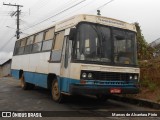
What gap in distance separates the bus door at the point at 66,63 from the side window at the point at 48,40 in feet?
5.93

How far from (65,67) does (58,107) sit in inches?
55.5

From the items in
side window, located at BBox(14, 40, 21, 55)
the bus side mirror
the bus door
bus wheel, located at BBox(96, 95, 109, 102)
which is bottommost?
bus wheel, located at BBox(96, 95, 109, 102)

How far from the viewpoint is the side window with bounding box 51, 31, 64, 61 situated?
41.6 ft

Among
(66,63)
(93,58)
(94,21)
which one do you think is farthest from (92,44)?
(66,63)

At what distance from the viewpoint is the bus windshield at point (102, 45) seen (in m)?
11.1

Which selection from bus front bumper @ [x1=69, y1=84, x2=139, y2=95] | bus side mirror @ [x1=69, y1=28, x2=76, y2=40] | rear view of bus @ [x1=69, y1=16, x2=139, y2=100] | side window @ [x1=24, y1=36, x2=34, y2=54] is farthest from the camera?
side window @ [x1=24, y1=36, x2=34, y2=54]

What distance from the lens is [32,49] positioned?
17.1 m

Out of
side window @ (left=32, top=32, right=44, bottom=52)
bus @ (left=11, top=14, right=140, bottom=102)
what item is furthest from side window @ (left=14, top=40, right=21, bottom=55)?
bus @ (left=11, top=14, right=140, bottom=102)

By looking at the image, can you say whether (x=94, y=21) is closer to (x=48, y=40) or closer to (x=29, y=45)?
(x=48, y=40)

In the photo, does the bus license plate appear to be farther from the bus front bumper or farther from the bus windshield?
the bus windshield

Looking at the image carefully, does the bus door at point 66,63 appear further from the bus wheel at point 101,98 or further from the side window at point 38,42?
the side window at point 38,42

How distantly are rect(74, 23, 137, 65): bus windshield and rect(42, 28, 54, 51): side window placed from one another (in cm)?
293

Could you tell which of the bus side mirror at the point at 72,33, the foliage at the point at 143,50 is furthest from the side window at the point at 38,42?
the foliage at the point at 143,50

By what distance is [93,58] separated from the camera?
36.4 ft
